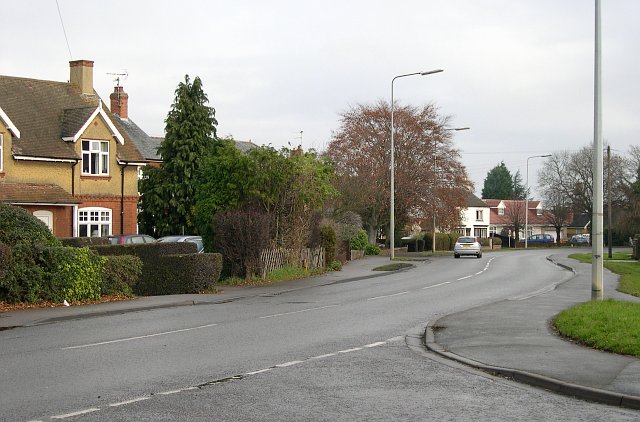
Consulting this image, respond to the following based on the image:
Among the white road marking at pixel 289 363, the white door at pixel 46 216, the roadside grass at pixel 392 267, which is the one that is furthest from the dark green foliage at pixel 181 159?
the white road marking at pixel 289 363

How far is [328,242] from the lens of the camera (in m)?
38.0

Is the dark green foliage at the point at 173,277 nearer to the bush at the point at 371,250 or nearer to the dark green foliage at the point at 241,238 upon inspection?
the dark green foliage at the point at 241,238

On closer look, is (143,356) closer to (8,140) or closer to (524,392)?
(524,392)

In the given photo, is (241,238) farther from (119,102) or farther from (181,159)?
(119,102)

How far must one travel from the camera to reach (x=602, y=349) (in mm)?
12922

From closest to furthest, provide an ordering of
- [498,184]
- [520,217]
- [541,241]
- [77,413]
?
1. [77,413]
2. [541,241]
3. [520,217]
4. [498,184]

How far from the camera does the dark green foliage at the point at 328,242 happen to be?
3772 centimetres

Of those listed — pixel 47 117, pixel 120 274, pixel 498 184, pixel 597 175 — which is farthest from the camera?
pixel 498 184

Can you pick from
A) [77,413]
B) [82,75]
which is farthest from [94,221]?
[77,413]

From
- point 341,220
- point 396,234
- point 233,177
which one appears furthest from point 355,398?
point 396,234

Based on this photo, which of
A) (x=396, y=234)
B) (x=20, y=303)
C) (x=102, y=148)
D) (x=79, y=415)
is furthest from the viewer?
(x=396, y=234)

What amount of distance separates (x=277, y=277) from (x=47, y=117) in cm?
1620

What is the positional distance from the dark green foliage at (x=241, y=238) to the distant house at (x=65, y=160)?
10.5m

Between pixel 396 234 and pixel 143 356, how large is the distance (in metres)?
62.1
